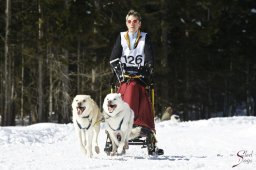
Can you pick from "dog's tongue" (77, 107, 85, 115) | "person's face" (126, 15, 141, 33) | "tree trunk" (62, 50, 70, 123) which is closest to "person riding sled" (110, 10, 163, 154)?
"person's face" (126, 15, 141, 33)

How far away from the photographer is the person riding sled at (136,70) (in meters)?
7.30

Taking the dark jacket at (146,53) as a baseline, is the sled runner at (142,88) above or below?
below

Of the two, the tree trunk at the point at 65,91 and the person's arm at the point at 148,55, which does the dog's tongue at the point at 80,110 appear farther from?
the tree trunk at the point at 65,91

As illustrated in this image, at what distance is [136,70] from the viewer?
741 cm

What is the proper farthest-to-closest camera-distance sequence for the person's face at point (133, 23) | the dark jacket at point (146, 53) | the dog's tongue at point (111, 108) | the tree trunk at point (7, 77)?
1. the tree trunk at point (7, 77)
2. the person's face at point (133, 23)
3. the dark jacket at point (146, 53)
4. the dog's tongue at point (111, 108)

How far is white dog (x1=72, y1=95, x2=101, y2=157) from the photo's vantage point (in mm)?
6719

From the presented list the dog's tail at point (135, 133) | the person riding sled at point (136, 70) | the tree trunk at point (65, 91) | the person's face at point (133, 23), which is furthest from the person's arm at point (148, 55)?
the tree trunk at point (65, 91)

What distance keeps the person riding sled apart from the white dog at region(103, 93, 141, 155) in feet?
1.05

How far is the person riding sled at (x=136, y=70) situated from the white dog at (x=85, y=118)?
63 cm

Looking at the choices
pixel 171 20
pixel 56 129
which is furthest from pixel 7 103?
pixel 171 20

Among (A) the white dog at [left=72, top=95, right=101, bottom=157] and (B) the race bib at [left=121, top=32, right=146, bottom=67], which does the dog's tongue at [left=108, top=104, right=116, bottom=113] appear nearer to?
(A) the white dog at [left=72, top=95, right=101, bottom=157]

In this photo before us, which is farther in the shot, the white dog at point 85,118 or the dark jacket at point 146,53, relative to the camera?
the dark jacket at point 146,53

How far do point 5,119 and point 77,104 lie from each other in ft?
51.1

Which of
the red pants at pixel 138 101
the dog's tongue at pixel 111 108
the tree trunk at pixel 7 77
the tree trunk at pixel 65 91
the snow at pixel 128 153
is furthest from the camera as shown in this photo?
the tree trunk at pixel 65 91
